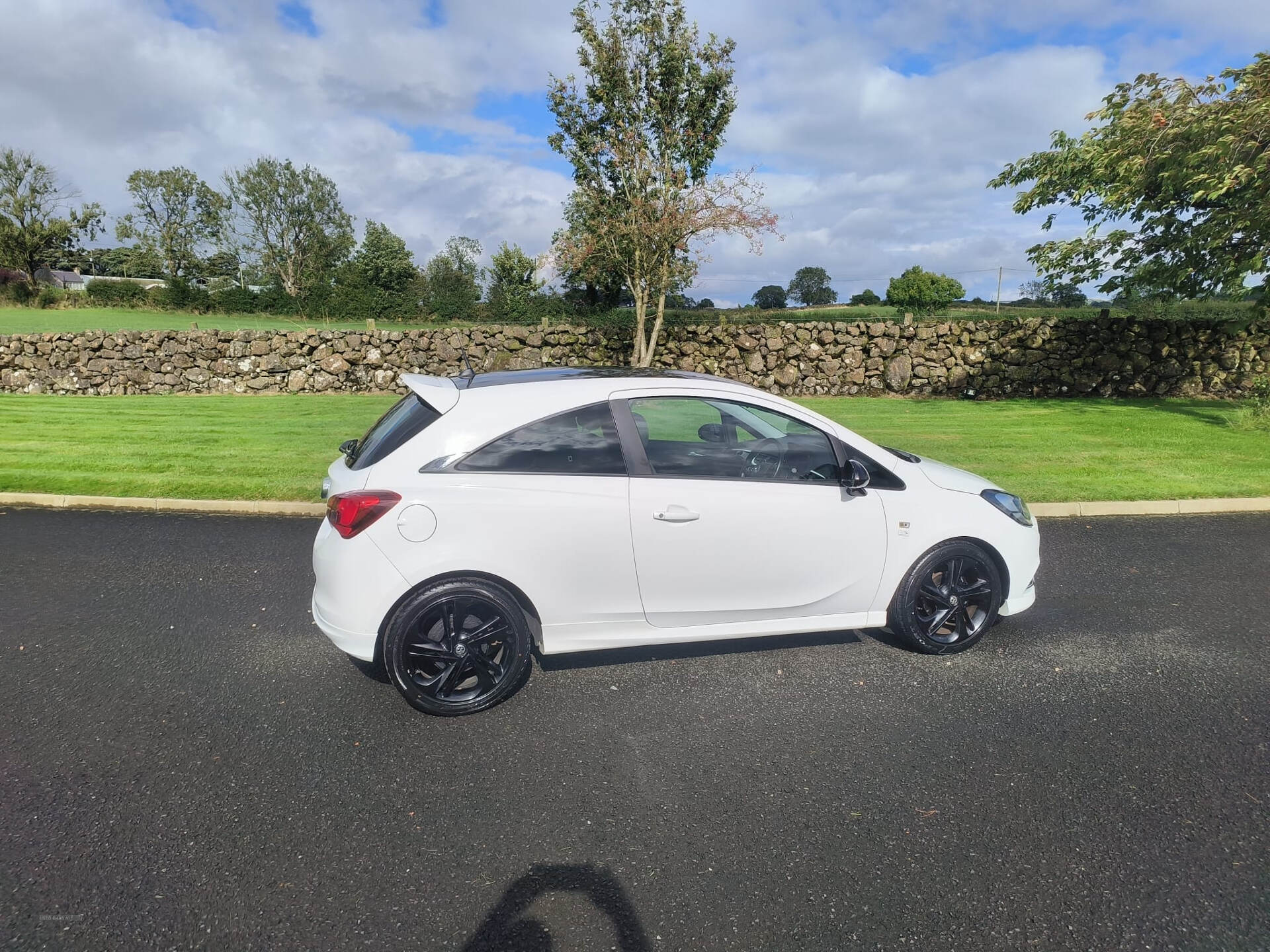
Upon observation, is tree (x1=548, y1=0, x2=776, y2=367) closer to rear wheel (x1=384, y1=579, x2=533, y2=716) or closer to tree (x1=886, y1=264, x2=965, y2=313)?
rear wheel (x1=384, y1=579, x2=533, y2=716)

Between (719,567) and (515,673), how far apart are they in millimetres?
1148

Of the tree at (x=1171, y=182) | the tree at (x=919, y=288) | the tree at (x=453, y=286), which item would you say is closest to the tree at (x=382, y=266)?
the tree at (x=453, y=286)

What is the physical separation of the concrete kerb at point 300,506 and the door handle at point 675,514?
205 inches

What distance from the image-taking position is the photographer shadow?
7.95 ft

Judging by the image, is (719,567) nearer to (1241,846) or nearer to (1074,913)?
(1074,913)

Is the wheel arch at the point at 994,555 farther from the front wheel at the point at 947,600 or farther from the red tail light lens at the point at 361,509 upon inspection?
the red tail light lens at the point at 361,509

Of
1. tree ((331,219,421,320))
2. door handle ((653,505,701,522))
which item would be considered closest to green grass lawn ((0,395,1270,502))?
door handle ((653,505,701,522))

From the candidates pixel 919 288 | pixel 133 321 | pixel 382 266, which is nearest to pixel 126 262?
pixel 382 266

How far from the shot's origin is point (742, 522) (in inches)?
159

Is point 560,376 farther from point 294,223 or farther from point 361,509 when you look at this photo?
point 294,223

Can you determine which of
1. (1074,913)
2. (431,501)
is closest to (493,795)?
(431,501)

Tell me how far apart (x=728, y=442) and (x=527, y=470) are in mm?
1220

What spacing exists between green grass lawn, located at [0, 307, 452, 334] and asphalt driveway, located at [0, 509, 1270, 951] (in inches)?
1036

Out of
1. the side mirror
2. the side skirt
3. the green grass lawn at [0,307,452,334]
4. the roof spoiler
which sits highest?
the green grass lawn at [0,307,452,334]
